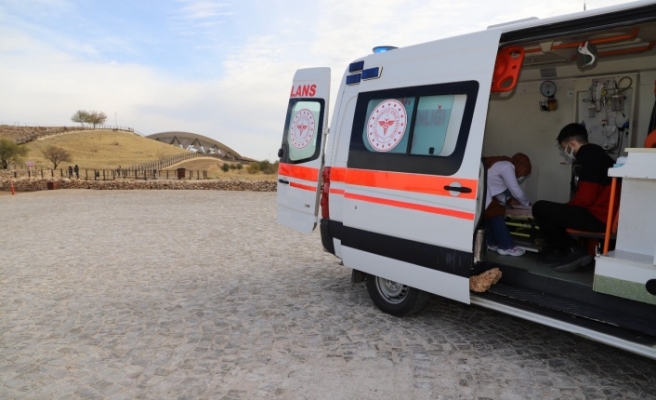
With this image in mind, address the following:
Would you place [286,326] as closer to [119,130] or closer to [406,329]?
[406,329]

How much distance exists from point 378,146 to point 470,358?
2170 millimetres

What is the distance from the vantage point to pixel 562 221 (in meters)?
4.63

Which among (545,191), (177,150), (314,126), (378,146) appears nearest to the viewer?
(378,146)

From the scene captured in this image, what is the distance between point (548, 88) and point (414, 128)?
9.77ft

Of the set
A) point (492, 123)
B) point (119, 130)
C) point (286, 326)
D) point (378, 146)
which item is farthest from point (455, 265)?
point (119, 130)

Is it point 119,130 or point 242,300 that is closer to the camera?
point 242,300

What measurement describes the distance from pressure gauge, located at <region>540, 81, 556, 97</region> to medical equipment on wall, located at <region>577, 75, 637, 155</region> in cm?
30

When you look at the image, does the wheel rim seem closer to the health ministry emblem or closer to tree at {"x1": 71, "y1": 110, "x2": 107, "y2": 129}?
the health ministry emblem

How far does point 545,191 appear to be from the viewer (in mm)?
6664

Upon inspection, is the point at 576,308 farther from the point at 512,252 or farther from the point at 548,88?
the point at 548,88

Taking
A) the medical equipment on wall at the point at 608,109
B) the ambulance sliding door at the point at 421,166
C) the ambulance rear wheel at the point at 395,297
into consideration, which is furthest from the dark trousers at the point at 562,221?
the medical equipment on wall at the point at 608,109

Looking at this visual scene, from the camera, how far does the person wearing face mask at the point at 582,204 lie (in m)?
4.49

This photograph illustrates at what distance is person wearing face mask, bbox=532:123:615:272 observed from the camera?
4.49 m

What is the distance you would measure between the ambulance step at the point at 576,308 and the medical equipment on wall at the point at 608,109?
2.98 meters
